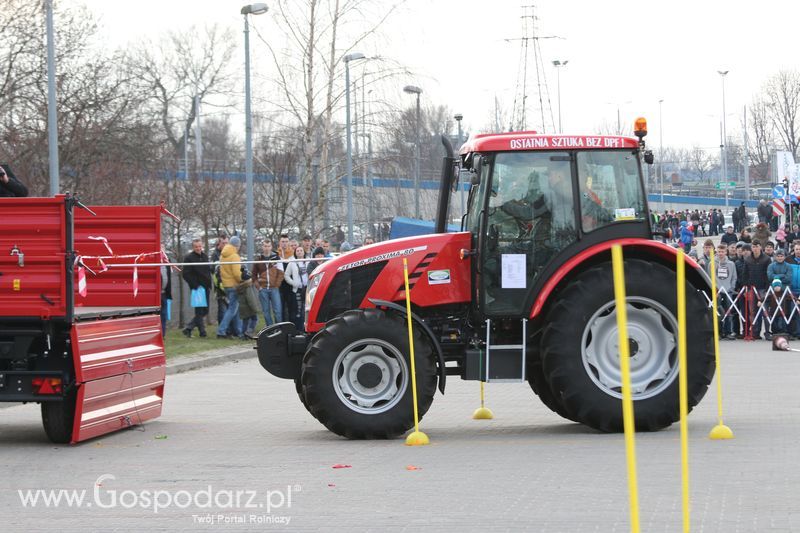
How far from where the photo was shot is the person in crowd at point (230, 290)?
2439 centimetres

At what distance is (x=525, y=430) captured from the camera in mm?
11883

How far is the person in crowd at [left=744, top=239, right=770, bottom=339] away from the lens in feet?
84.1

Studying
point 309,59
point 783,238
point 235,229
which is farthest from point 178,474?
point 783,238

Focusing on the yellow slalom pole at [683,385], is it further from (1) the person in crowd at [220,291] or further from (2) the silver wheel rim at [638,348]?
(1) the person in crowd at [220,291]

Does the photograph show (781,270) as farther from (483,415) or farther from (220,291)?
(483,415)

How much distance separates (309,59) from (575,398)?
28.2 m

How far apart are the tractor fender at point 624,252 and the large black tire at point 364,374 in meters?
1.13

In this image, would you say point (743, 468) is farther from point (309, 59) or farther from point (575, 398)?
point (309, 59)

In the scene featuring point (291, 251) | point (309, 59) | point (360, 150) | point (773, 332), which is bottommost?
point (773, 332)

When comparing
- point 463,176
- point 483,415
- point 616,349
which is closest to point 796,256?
point 483,415

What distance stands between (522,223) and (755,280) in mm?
15375

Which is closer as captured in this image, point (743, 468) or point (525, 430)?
point (743, 468)

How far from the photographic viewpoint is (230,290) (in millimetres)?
24484

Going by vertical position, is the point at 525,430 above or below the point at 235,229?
below
